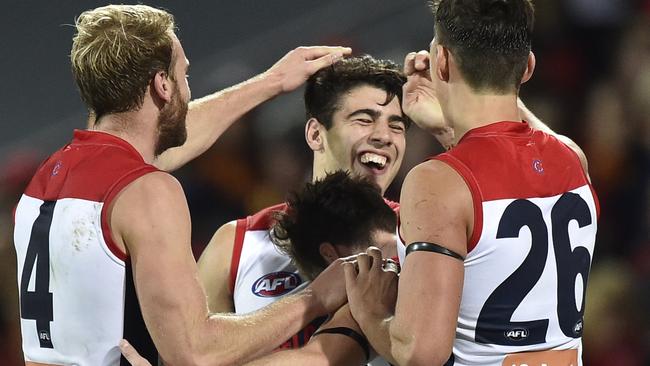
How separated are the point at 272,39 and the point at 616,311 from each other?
128 inches

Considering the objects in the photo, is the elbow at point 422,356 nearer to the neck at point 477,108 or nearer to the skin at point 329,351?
the skin at point 329,351

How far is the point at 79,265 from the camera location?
300 centimetres

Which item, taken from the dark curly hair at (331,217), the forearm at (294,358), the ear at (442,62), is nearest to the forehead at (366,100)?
the dark curly hair at (331,217)

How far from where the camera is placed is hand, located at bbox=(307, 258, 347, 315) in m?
3.23

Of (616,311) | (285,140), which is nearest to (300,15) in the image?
(285,140)

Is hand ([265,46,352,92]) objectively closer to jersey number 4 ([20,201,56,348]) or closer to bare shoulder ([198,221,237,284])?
bare shoulder ([198,221,237,284])

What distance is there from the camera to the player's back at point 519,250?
279 centimetres

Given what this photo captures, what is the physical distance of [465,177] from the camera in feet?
9.09

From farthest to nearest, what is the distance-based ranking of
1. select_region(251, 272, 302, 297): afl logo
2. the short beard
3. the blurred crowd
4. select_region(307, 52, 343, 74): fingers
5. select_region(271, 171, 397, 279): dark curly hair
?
the blurred crowd
select_region(307, 52, 343, 74): fingers
select_region(251, 272, 302, 297): afl logo
select_region(271, 171, 397, 279): dark curly hair
the short beard

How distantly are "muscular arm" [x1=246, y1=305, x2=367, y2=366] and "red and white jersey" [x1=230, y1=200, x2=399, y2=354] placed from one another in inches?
30.8

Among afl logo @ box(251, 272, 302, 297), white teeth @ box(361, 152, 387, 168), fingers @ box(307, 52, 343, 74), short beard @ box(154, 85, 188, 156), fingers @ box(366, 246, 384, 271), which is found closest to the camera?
fingers @ box(366, 246, 384, 271)

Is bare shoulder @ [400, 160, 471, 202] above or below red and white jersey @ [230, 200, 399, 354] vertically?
above

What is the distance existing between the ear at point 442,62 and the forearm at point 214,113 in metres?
1.33

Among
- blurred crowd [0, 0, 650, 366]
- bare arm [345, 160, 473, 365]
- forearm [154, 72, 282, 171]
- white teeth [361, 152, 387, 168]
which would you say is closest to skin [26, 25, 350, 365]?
bare arm [345, 160, 473, 365]
